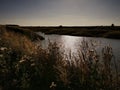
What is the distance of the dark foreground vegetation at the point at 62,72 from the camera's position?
17.9 ft

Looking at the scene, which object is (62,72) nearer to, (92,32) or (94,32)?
(94,32)

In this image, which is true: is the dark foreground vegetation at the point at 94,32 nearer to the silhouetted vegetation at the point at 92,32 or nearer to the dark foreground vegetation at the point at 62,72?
the silhouetted vegetation at the point at 92,32

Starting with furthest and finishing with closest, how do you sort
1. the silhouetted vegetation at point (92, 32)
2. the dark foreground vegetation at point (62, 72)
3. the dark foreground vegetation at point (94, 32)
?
1. the silhouetted vegetation at point (92, 32)
2. the dark foreground vegetation at point (94, 32)
3. the dark foreground vegetation at point (62, 72)

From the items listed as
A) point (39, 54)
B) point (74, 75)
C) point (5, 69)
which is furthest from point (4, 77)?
point (74, 75)

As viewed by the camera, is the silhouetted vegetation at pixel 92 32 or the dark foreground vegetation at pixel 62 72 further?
the silhouetted vegetation at pixel 92 32

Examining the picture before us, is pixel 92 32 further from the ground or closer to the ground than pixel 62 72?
closer to the ground

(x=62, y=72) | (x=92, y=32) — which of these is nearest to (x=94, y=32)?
(x=92, y=32)

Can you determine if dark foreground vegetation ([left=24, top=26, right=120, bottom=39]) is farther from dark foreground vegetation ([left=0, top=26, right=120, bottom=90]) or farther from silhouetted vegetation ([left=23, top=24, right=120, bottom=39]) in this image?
dark foreground vegetation ([left=0, top=26, right=120, bottom=90])

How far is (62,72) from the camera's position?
5637 millimetres

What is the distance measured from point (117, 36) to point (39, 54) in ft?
133

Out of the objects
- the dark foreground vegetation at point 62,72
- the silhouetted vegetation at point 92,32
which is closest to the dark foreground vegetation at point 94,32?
the silhouetted vegetation at point 92,32

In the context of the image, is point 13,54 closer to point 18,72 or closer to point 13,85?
point 18,72

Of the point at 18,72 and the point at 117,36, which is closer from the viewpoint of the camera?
the point at 18,72

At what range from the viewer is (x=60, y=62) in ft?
23.1
